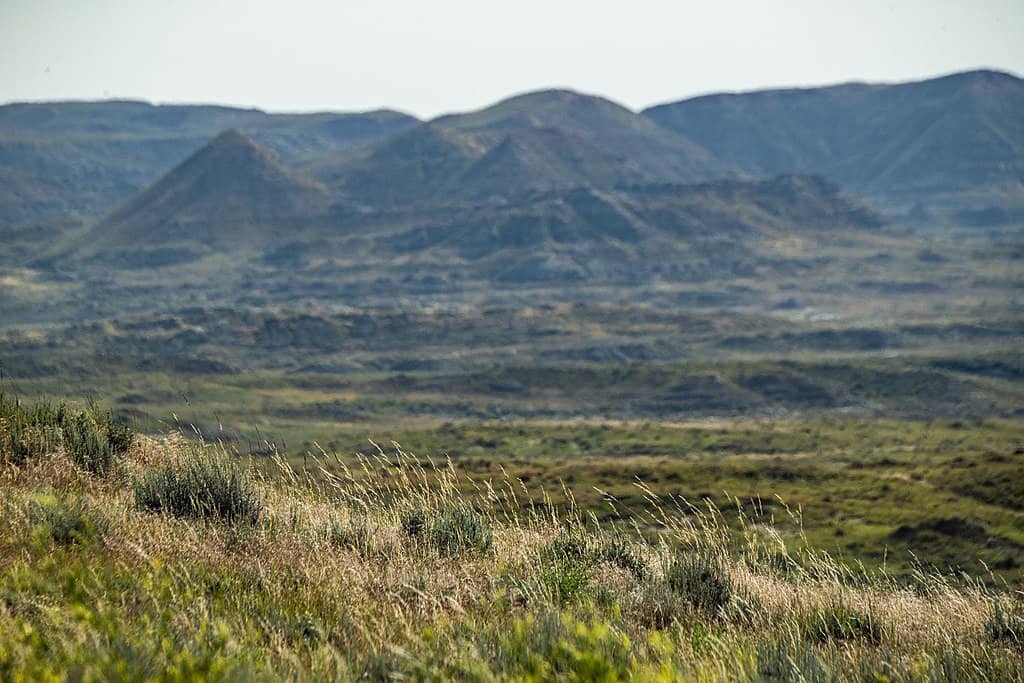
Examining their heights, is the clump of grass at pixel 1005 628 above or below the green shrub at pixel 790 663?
below

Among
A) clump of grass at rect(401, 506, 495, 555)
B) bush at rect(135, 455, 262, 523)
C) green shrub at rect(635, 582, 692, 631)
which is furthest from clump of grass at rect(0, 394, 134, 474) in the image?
green shrub at rect(635, 582, 692, 631)

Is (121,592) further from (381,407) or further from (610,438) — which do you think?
(381,407)

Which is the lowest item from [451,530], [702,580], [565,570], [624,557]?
[624,557]

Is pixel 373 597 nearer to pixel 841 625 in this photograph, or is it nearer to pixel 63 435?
pixel 841 625

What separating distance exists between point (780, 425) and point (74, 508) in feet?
303

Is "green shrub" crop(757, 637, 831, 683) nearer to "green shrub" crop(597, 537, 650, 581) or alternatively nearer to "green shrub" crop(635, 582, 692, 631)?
"green shrub" crop(635, 582, 692, 631)

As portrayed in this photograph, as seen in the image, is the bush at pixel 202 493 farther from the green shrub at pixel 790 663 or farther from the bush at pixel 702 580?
the green shrub at pixel 790 663

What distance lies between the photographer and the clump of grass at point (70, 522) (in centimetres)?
736

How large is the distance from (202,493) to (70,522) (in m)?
1.58

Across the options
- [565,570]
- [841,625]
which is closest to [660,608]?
[565,570]

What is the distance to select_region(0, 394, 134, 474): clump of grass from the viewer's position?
994 cm

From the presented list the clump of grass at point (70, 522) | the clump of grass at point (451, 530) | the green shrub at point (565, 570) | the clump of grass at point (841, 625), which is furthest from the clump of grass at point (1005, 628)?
the clump of grass at point (70, 522)

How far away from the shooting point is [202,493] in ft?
29.6

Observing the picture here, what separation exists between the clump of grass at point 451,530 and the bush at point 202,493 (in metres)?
1.29
